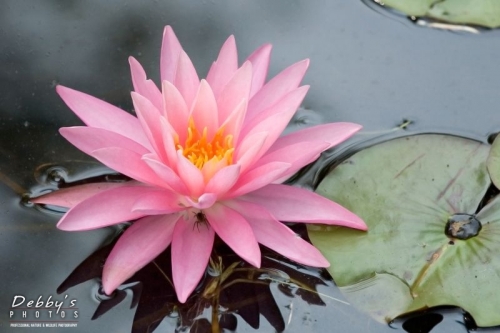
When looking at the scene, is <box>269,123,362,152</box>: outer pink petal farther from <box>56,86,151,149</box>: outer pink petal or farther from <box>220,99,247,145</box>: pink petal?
<box>56,86,151,149</box>: outer pink petal

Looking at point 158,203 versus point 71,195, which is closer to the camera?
point 158,203

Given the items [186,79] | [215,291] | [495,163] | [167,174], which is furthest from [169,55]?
[495,163]

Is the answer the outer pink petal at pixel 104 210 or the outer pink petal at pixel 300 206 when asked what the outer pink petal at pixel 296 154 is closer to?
the outer pink petal at pixel 300 206

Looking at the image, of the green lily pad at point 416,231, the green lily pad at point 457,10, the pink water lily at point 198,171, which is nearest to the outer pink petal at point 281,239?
the pink water lily at point 198,171

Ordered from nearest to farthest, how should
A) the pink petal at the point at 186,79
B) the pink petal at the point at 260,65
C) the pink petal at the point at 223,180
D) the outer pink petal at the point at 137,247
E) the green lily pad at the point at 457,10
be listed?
the pink petal at the point at 223,180, the outer pink petal at the point at 137,247, the pink petal at the point at 186,79, the pink petal at the point at 260,65, the green lily pad at the point at 457,10

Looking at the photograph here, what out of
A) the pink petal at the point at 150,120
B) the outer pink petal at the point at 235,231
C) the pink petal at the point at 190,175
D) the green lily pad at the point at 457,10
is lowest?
the outer pink petal at the point at 235,231

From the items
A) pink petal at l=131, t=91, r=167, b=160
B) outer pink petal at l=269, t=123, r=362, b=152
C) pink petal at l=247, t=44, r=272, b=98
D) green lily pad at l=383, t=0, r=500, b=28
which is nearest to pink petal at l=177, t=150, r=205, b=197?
pink petal at l=131, t=91, r=167, b=160

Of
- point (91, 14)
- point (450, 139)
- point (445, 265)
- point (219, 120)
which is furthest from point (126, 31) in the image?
point (445, 265)

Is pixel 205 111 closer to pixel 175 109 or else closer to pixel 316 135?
pixel 175 109
